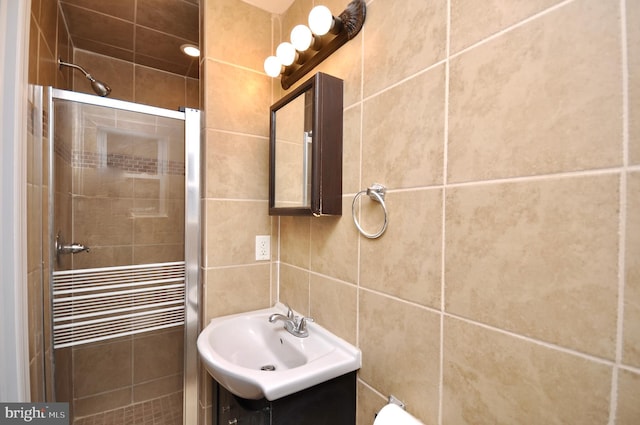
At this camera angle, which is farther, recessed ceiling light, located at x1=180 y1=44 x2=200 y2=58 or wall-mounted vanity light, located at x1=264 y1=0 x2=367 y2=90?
recessed ceiling light, located at x1=180 y1=44 x2=200 y2=58

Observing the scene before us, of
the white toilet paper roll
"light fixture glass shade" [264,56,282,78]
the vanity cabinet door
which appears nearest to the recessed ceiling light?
"light fixture glass shade" [264,56,282,78]

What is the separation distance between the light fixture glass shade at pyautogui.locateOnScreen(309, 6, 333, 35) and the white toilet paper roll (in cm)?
116

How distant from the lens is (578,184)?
0.45 meters

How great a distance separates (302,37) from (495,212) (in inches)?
35.8

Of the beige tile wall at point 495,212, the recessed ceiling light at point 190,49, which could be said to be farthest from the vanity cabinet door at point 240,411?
the recessed ceiling light at point 190,49

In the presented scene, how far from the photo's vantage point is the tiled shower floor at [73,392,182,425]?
140 cm

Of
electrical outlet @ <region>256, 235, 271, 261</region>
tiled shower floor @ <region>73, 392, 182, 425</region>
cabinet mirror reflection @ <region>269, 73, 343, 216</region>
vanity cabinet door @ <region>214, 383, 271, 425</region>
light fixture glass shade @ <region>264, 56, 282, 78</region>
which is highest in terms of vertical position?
light fixture glass shade @ <region>264, 56, 282, 78</region>

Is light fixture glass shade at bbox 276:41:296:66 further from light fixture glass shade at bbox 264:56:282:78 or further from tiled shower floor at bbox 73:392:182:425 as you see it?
tiled shower floor at bbox 73:392:182:425

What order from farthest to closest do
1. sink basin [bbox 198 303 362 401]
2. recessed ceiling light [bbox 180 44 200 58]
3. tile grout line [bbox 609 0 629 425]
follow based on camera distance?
1. recessed ceiling light [bbox 180 44 200 58]
2. sink basin [bbox 198 303 362 401]
3. tile grout line [bbox 609 0 629 425]

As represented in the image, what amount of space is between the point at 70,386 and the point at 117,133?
1.19 m

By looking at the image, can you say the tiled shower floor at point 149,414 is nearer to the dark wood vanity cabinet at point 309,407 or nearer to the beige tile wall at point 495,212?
the dark wood vanity cabinet at point 309,407

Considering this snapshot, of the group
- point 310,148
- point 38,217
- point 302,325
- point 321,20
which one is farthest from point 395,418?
point 38,217

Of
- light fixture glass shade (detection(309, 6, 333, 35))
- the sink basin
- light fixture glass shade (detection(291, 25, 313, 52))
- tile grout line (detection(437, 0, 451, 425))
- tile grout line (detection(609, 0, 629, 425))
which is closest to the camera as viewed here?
tile grout line (detection(609, 0, 629, 425))

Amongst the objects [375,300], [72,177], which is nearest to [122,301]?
[72,177]
